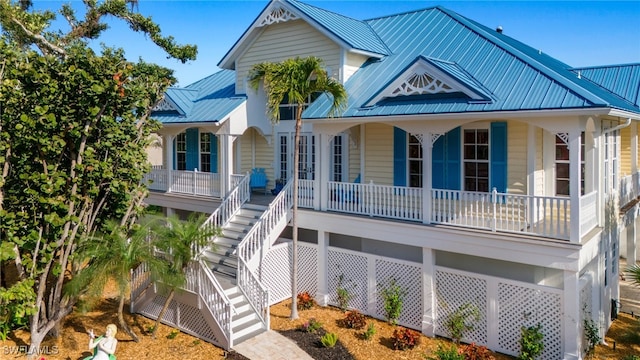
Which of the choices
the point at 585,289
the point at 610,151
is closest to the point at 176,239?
the point at 585,289

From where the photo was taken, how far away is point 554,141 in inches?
483

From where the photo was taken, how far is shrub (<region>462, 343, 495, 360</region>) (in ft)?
32.1

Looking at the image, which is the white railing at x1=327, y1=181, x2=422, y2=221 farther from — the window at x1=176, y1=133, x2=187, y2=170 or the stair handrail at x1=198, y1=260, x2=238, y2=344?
the window at x1=176, y1=133, x2=187, y2=170

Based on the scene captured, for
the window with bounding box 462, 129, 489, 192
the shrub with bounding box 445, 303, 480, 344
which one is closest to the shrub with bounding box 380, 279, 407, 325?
the shrub with bounding box 445, 303, 480, 344

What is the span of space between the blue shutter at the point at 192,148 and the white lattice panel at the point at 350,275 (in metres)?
8.09

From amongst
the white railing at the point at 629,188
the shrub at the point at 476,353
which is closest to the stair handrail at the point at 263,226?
the shrub at the point at 476,353

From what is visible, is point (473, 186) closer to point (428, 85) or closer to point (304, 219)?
point (428, 85)

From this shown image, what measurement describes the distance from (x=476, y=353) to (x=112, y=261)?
7.90 m

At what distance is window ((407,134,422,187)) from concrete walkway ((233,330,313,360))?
5595 mm

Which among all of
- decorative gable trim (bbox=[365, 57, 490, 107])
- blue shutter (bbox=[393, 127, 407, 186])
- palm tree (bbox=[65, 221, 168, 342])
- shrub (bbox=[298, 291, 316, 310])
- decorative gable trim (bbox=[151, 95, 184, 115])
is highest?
decorative gable trim (bbox=[151, 95, 184, 115])

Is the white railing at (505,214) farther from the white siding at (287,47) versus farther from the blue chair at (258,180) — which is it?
the blue chair at (258,180)

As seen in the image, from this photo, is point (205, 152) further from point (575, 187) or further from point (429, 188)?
point (575, 187)

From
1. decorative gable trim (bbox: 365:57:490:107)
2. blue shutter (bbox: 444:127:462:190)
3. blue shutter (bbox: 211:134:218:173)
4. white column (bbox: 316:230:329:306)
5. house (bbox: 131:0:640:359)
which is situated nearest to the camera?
house (bbox: 131:0:640:359)

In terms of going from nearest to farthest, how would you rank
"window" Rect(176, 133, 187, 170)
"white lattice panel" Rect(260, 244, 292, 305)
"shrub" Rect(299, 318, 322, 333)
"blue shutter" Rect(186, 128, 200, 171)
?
1. "shrub" Rect(299, 318, 322, 333)
2. "white lattice panel" Rect(260, 244, 292, 305)
3. "blue shutter" Rect(186, 128, 200, 171)
4. "window" Rect(176, 133, 187, 170)
